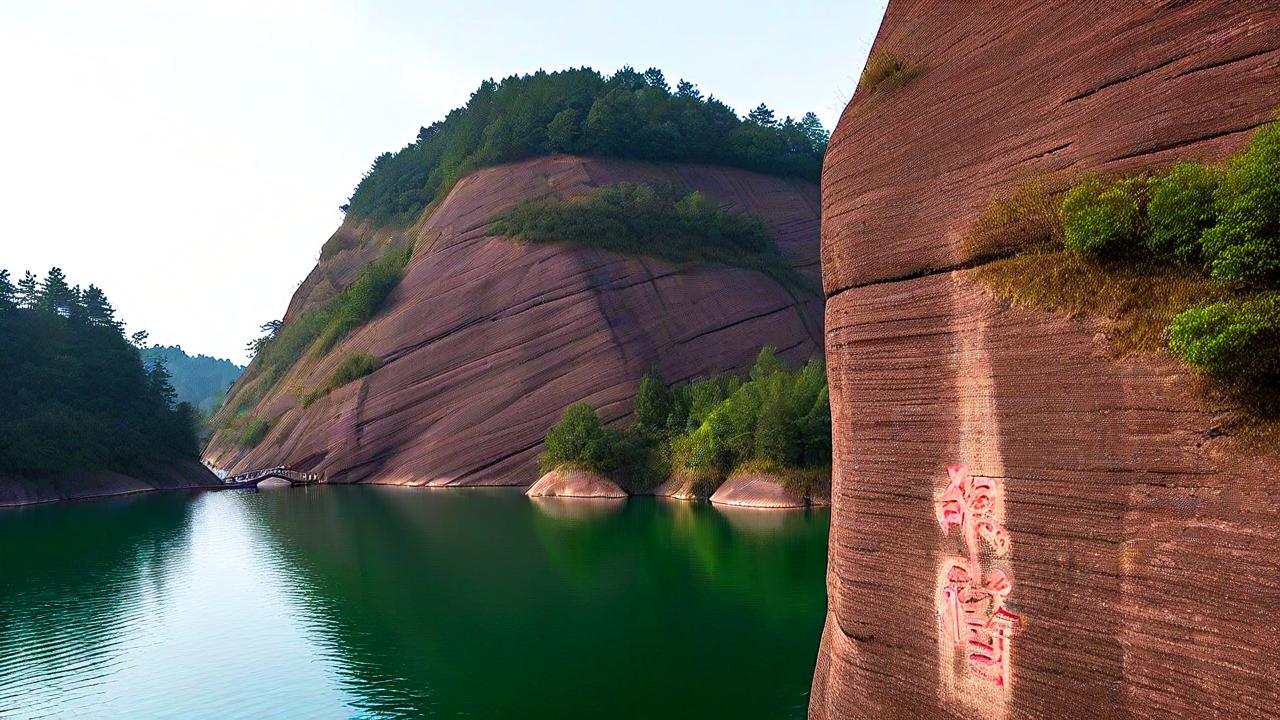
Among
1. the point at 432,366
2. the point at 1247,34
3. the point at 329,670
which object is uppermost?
the point at 432,366

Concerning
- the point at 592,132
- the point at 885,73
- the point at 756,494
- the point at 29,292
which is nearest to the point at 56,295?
the point at 29,292

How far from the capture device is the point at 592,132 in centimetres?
6588

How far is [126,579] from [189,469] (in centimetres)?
3544

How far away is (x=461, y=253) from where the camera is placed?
60250 mm

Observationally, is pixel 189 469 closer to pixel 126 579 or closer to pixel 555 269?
pixel 555 269

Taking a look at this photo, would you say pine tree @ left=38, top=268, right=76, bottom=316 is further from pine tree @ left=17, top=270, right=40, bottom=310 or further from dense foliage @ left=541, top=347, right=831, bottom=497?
dense foliage @ left=541, top=347, right=831, bottom=497

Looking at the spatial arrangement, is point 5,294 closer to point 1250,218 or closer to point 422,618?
point 422,618

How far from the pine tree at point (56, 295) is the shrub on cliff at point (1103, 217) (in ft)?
210

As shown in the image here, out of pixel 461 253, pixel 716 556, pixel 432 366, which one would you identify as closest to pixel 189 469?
pixel 432 366

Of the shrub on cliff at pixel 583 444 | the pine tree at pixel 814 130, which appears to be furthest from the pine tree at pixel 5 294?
the pine tree at pixel 814 130

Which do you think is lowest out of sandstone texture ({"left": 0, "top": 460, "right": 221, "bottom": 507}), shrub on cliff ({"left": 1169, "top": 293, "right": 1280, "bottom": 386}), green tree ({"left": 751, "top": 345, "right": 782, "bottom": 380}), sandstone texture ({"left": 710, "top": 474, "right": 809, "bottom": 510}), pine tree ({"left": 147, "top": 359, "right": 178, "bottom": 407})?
sandstone texture ({"left": 710, "top": 474, "right": 809, "bottom": 510})

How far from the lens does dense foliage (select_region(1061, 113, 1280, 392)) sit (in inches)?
209

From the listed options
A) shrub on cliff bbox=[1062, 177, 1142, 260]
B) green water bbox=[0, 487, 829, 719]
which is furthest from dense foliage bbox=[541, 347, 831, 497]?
shrub on cliff bbox=[1062, 177, 1142, 260]

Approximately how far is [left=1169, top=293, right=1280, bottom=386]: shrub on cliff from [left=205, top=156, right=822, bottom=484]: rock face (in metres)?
44.7
